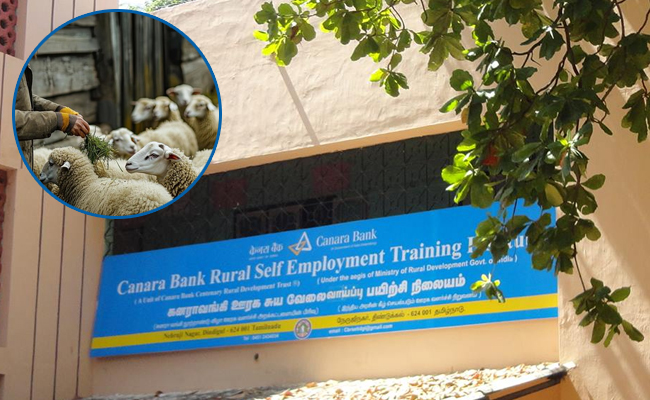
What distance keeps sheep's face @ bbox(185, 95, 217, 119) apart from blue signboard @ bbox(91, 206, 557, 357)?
411 centimetres

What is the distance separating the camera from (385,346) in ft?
29.3

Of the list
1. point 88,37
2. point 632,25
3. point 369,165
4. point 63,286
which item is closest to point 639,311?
point 632,25

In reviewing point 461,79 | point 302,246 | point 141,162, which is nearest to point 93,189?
point 141,162

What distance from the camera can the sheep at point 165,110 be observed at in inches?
178

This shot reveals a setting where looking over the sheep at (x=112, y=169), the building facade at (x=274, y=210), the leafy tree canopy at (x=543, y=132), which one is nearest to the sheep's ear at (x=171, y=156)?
the sheep at (x=112, y=169)

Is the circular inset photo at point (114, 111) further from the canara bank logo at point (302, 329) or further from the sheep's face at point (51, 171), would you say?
the canara bank logo at point (302, 329)

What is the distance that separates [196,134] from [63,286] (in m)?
6.23

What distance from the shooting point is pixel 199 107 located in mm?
4695

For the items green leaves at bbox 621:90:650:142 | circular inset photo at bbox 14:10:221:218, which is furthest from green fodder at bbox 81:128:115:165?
green leaves at bbox 621:90:650:142

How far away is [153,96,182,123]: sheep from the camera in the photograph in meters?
4.52

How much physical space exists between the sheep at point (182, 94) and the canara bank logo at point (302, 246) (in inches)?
198

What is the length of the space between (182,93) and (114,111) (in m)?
0.31

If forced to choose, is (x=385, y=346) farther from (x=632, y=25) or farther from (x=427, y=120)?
(x=632, y=25)

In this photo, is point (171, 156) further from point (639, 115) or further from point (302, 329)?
point (302, 329)
